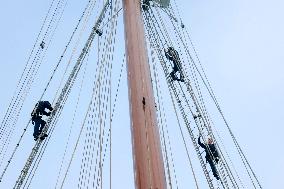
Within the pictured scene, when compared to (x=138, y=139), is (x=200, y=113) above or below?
above

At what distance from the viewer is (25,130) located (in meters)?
10.2

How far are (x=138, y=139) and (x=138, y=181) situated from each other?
70 cm

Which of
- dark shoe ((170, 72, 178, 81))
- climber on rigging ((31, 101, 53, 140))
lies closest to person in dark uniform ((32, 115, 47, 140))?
climber on rigging ((31, 101, 53, 140))

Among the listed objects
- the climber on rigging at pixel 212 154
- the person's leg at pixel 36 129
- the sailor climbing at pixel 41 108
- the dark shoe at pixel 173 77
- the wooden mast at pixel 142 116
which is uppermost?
the dark shoe at pixel 173 77

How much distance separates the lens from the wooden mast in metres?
5.63

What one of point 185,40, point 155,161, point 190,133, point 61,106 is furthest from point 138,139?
point 185,40

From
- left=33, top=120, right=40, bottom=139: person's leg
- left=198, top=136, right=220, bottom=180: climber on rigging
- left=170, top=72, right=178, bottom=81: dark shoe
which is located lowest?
left=198, top=136, right=220, bottom=180: climber on rigging

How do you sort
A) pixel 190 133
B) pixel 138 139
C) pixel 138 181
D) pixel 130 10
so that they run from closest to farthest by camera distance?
pixel 138 181, pixel 138 139, pixel 130 10, pixel 190 133

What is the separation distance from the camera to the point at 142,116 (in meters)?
6.38

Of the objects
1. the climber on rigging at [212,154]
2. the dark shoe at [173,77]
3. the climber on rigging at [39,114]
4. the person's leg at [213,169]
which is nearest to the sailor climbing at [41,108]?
the climber on rigging at [39,114]

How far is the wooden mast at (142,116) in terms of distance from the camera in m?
5.63

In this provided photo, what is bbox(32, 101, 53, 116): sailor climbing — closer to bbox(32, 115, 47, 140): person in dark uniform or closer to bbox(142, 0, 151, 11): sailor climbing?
bbox(32, 115, 47, 140): person in dark uniform

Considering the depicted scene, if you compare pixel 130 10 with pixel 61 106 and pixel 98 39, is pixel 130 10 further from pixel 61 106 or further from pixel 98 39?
pixel 61 106

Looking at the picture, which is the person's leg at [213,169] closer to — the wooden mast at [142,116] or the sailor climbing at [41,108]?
the wooden mast at [142,116]
